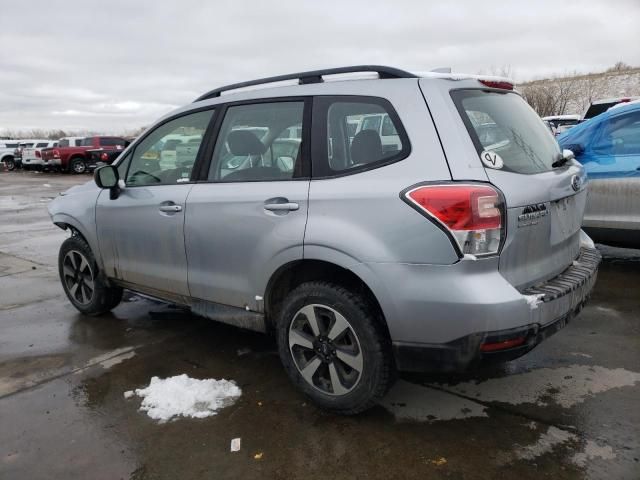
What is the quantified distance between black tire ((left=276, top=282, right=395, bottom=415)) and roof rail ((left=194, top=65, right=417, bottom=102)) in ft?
3.89

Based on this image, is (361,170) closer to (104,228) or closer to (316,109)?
(316,109)

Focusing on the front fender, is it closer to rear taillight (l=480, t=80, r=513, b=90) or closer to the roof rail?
the roof rail

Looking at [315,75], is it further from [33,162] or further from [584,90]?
[584,90]

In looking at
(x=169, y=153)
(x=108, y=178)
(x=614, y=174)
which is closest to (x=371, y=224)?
(x=169, y=153)

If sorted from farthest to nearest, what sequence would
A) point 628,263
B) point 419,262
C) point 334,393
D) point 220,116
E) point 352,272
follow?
point 628,263, point 220,116, point 334,393, point 352,272, point 419,262

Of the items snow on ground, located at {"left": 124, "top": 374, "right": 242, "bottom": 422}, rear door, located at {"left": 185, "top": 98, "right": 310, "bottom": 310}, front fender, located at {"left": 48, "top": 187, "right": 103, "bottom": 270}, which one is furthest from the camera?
front fender, located at {"left": 48, "top": 187, "right": 103, "bottom": 270}

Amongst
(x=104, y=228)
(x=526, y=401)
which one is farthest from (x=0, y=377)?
(x=526, y=401)

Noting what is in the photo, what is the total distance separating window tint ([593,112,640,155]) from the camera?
5273mm

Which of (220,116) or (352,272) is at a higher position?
(220,116)

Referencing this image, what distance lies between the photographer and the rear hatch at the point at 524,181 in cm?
257

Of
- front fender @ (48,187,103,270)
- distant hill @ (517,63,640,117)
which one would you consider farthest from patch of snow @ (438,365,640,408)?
distant hill @ (517,63,640,117)

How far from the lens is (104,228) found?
14.2ft

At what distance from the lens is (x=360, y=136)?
9.55ft

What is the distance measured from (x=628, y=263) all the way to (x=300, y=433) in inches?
191
